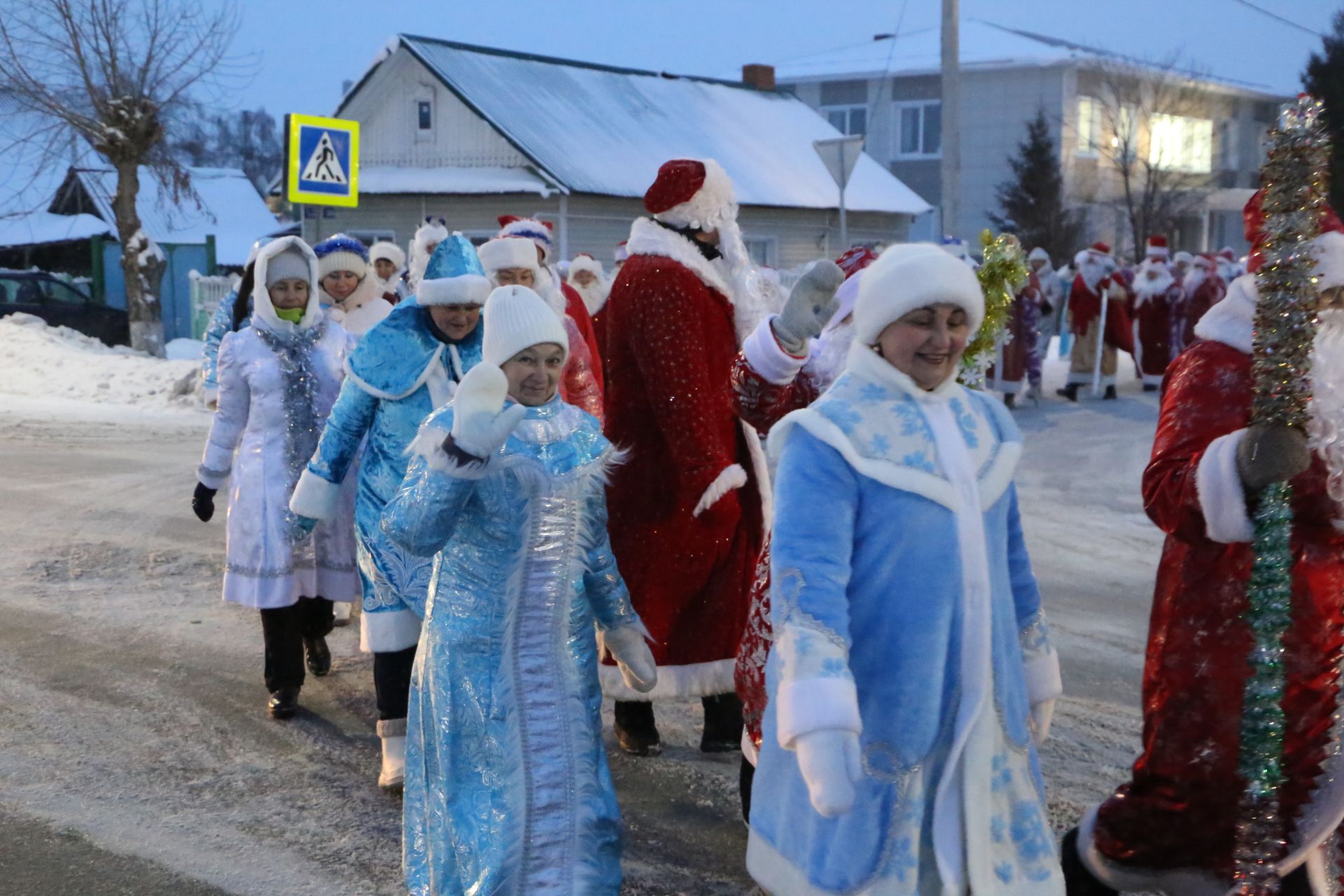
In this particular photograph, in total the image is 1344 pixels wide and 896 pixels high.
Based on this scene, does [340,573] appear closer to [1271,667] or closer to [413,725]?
[413,725]

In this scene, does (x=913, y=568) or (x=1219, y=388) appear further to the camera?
(x=1219, y=388)

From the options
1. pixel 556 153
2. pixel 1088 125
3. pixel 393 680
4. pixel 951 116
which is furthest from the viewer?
pixel 1088 125

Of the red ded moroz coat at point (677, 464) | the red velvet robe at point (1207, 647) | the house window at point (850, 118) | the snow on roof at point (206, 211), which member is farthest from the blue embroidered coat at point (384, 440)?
the house window at point (850, 118)

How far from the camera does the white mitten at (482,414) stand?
3539mm

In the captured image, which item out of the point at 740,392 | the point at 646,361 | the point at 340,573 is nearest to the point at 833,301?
the point at 740,392

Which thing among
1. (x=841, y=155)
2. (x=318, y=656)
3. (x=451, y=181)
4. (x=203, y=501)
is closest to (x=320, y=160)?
(x=841, y=155)

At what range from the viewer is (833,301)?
4.11m

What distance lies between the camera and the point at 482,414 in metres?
3.54

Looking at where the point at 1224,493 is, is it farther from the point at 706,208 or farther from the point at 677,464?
the point at 706,208

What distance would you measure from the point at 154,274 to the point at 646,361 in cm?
2096

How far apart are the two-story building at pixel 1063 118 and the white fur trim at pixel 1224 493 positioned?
37.7 metres

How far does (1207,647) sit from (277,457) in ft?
12.6

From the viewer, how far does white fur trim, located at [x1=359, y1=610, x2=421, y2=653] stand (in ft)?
16.4

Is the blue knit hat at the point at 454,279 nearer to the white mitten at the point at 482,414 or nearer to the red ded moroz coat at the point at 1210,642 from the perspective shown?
the white mitten at the point at 482,414
